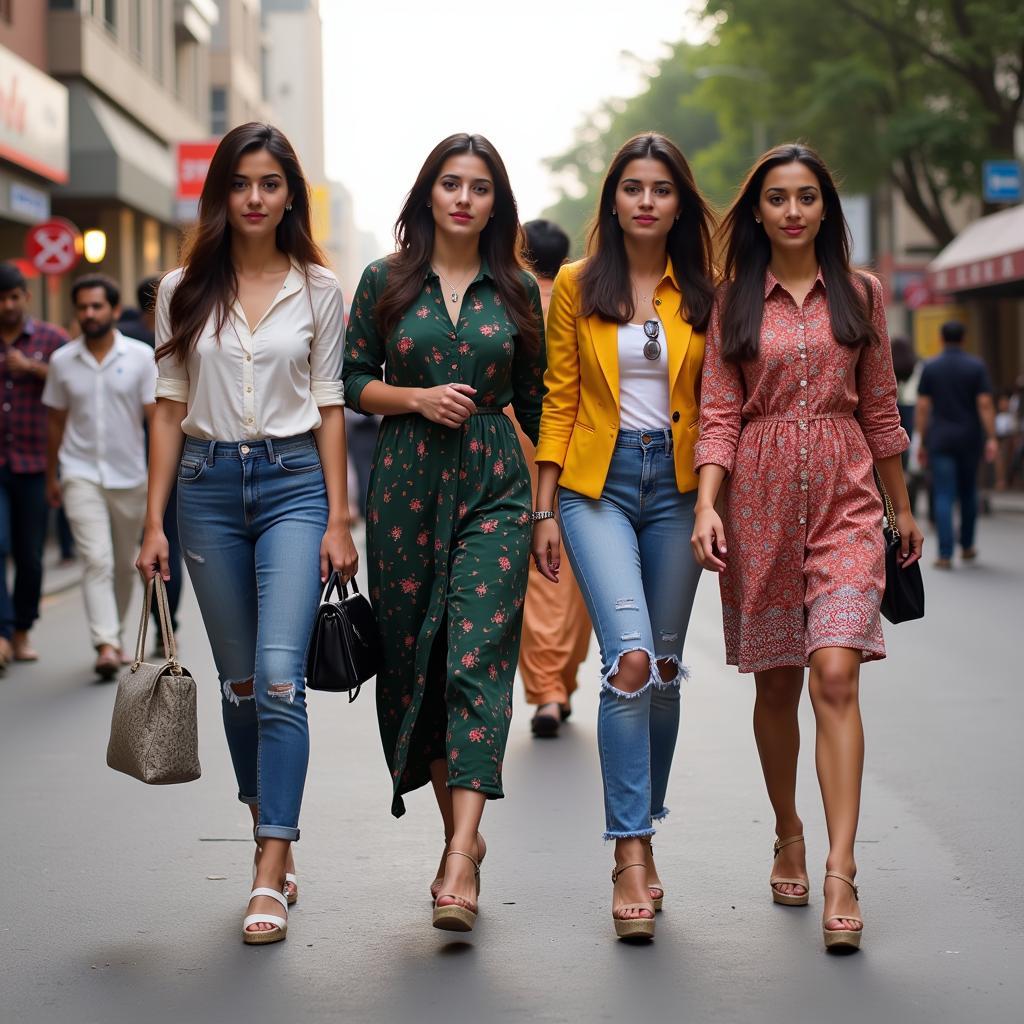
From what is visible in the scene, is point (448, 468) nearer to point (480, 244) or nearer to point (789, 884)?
point (480, 244)

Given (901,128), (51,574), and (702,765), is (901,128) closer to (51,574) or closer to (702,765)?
(51,574)

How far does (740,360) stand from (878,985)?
64.5 inches

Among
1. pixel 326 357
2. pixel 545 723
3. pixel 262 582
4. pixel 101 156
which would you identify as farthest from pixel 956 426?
pixel 101 156

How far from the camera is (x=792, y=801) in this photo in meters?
5.05

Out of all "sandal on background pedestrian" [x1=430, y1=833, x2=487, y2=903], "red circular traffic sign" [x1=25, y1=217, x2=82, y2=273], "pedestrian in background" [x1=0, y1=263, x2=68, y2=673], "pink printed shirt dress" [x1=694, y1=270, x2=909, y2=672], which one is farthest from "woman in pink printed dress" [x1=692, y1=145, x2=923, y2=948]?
"red circular traffic sign" [x1=25, y1=217, x2=82, y2=273]

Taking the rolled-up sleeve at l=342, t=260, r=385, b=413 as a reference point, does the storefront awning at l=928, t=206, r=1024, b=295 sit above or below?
above

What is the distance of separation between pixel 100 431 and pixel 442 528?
536cm

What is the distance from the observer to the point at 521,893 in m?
5.15

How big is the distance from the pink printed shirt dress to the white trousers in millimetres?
5456

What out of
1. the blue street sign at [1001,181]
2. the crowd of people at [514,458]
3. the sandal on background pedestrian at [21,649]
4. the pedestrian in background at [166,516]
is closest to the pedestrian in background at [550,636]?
the pedestrian in background at [166,516]

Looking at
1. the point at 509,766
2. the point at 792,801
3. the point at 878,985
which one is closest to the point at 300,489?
the point at 792,801

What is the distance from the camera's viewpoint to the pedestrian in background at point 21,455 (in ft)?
33.0

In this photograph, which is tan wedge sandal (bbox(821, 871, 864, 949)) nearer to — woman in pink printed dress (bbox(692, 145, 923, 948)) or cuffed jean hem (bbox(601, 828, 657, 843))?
woman in pink printed dress (bbox(692, 145, 923, 948))

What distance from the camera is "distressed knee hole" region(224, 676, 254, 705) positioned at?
16.4 feet
